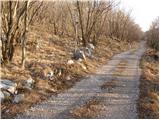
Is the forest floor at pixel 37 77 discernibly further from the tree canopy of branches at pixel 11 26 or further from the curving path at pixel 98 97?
the tree canopy of branches at pixel 11 26

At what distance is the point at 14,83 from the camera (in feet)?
48.0

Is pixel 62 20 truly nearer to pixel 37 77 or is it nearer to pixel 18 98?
pixel 37 77

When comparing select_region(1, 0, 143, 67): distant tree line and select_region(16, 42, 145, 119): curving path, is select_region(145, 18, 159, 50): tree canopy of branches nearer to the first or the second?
select_region(1, 0, 143, 67): distant tree line

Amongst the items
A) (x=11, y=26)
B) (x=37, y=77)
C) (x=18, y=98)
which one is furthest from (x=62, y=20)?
(x=18, y=98)

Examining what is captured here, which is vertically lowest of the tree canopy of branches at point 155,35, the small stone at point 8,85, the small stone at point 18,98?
the small stone at point 18,98

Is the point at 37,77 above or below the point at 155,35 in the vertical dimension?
below

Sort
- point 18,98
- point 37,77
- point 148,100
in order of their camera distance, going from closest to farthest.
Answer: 1. point 18,98
2. point 148,100
3. point 37,77

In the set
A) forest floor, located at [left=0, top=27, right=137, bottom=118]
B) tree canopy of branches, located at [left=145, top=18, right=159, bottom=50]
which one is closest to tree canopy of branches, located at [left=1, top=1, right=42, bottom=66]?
→ forest floor, located at [left=0, top=27, right=137, bottom=118]

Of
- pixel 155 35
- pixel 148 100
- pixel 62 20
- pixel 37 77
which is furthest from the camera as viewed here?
pixel 155 35

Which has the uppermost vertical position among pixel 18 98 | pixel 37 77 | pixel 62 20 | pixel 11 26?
pixel 62 20

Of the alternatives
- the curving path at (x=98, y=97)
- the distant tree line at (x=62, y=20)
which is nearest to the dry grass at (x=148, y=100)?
the curving path at (x=98, y=97)

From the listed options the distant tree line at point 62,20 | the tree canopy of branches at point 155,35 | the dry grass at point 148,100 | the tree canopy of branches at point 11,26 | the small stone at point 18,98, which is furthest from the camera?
the tree canopy of branches at point 155,35

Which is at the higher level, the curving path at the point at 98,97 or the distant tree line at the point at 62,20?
the distant tree line at the point at 62,20

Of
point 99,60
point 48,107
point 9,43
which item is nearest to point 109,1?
point 99,60
